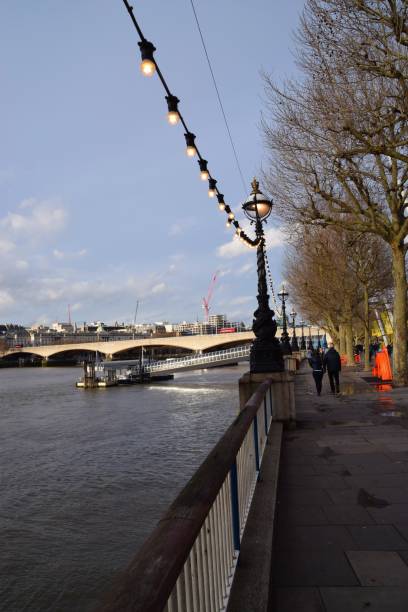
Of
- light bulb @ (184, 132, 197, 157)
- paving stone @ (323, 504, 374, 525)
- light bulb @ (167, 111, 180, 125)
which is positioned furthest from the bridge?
paving stone @ (323, 504, 374, 525)

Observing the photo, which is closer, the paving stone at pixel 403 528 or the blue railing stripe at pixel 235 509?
the blue railing stripe at pixel 235 509

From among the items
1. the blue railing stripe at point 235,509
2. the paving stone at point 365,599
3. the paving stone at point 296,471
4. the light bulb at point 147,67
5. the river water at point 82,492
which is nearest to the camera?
the paving stone at point 365,599

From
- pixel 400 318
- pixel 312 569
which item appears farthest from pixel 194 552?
pixel 400 318

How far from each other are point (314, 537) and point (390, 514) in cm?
97

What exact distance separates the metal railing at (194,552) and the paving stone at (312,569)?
0.45 meters

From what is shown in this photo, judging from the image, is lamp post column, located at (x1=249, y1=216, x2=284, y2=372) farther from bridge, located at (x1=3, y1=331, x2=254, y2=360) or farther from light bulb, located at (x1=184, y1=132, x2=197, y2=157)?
bridge, located at (x1=3, y1=331, x2=254, y2=360)

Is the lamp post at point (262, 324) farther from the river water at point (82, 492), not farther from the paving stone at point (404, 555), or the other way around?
the paving stone at point (404, 555)

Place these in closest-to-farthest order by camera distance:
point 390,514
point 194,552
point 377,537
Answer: point 194,552
point 377,537
point 390,514

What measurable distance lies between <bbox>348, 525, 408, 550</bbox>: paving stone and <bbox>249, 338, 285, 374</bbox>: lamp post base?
5334mm

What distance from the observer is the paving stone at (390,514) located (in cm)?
462

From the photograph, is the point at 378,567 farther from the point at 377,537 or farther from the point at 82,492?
the point at 82,492

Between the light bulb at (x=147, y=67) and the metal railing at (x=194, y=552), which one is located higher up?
the light bulb at (x=147, y=67)

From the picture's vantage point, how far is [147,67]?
5.80 m

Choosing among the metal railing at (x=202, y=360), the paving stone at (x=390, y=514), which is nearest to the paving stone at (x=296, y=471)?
the paving stone at (x=390, y=514)
